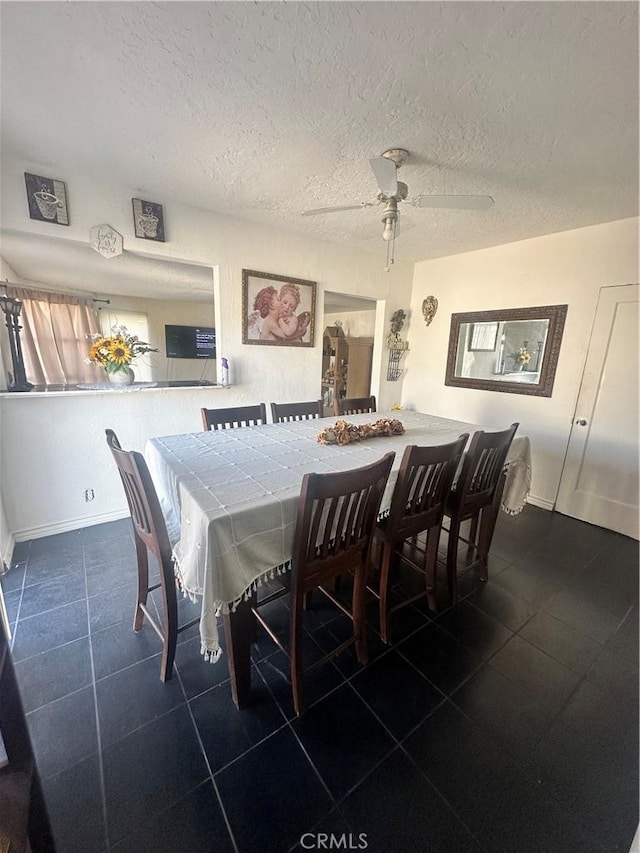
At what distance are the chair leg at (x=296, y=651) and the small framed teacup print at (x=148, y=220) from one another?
2.62 meters

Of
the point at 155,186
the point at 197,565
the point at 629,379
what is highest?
the point at 155,186

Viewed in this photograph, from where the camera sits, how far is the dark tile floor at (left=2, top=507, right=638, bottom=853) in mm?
995

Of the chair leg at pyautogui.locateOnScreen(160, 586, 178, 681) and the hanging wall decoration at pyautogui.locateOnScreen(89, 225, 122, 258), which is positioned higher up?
the hanging wall decoration at pyautogui.locateOnScreen(89, 225, 122, 258)

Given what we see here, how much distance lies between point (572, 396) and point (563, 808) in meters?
2.78

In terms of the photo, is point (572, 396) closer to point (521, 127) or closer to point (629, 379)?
point (629, 379)

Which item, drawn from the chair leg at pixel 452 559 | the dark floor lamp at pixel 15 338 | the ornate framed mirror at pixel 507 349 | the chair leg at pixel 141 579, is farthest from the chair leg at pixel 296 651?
the ornate framed mirror at pixel 507 349

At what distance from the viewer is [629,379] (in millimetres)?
2594

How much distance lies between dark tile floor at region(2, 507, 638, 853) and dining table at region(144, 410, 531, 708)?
0.78 ft

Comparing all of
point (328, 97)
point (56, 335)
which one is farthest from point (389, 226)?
point (56, 335)

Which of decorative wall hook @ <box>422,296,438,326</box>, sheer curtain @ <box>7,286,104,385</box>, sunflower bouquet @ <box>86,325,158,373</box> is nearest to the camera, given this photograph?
sunflower bouquet @ <box>86,325,158,373</box>

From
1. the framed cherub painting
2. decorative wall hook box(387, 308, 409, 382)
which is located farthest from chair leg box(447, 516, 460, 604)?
decorative wall hook box(387, 308, 409, 382)

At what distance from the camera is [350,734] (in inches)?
48.6

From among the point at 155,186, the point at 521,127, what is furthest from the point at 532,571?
the point at 155,186

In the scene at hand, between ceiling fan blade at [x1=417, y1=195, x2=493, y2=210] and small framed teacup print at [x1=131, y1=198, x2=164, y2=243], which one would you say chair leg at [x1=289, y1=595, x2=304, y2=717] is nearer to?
ceiling fan blade at [x1=417, y1=195, x2=493, y2=210]
